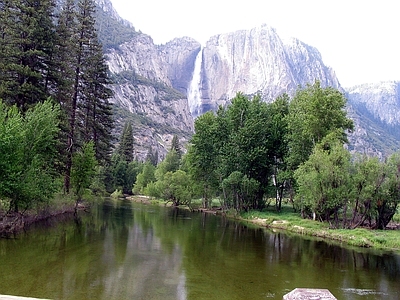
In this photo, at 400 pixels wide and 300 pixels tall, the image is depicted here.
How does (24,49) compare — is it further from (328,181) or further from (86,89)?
(328,181)

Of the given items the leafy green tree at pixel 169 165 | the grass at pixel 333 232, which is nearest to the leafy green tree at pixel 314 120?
the grass at pixel 333 232

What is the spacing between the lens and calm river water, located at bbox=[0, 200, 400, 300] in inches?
558

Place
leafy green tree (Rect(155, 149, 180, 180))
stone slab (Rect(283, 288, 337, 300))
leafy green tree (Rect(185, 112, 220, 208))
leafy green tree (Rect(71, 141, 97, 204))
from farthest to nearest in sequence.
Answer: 1. leafy green tree (Rect(155, 149, 180, 180))
2. leafy green tree (Rect(185, 112, 220, 208))
3. leafy green tree (Rect(71, 141, 97, 204))
4. stone slab (Rect(283, 288, 337, 300))

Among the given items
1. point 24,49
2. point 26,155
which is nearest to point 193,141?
point 24,49

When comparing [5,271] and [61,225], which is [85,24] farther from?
[5,271]

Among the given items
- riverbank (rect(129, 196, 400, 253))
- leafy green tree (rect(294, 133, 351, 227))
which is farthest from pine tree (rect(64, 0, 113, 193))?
leafy green tree (rect(294, 133, 351, 227))

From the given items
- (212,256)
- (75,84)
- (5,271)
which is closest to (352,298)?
(212,256)

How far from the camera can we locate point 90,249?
21391mm

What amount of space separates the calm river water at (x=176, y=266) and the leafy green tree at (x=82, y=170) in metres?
10.6

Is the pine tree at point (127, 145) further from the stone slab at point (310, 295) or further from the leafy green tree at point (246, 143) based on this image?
the stone slab at point (310, 295)

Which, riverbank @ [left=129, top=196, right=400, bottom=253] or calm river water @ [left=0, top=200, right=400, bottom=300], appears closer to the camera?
calm river water @ [left=0, top=200, right=400, bottom=300]

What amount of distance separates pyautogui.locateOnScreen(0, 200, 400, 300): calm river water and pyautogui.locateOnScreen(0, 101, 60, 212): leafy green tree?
104 inches

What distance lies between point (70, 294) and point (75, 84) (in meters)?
33.2

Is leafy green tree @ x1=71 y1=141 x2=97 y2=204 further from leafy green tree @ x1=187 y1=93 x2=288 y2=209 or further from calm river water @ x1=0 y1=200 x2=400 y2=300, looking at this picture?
Result: leafy green tree @ x1=187 y1=93 x2=288 y2=209
